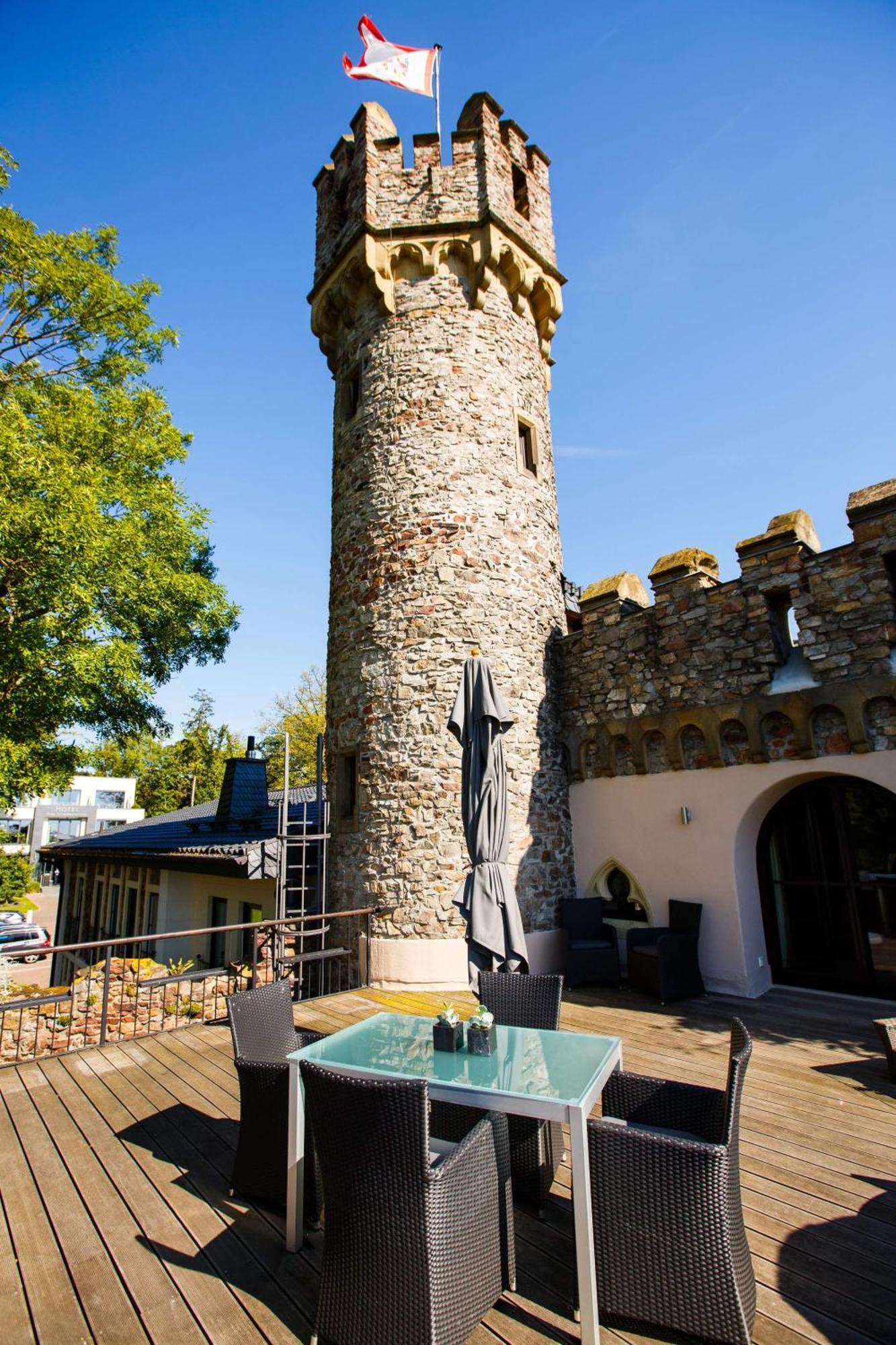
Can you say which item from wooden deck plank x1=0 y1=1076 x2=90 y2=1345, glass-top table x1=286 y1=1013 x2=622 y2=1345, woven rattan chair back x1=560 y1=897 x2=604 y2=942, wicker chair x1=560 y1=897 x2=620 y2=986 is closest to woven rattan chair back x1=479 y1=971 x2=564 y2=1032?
glass-top table x1=286 y1=1013 x2=622 y2=1345

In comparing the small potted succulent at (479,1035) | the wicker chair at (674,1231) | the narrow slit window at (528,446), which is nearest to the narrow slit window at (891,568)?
the narrow slit window at (528,446)

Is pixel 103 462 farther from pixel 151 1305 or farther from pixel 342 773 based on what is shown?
pixel 151 1305

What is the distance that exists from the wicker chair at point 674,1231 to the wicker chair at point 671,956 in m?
4.47

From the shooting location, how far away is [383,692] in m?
8.34

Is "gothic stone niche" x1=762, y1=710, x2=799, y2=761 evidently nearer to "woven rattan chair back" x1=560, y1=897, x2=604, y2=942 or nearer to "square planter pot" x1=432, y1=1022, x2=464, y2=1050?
"woven rattan chair back" x1=560, y1=897, x2=604, y2=942

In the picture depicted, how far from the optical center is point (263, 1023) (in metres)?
3.58

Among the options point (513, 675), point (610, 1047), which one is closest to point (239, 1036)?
point (610, 1047)

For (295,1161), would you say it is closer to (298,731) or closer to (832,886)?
(832,886)

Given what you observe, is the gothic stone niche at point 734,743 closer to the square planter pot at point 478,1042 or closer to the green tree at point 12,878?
the square planter pot at point 478,1042

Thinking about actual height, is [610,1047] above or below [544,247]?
→ below

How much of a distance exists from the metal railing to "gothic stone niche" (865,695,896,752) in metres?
5.64

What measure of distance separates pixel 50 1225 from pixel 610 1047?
2704 millimetres

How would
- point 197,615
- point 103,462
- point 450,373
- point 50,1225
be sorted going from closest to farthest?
1. point 50,1225
2. point 450,373
3. point 103,462
4. point 197,615

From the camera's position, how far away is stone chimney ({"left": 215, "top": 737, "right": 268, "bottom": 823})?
41.2ft
